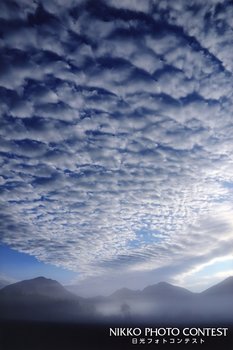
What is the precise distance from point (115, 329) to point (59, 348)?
1.17 m

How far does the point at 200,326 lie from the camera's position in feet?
13.1

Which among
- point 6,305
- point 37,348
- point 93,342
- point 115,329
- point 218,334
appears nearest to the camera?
point 218,334

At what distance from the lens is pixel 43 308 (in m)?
136

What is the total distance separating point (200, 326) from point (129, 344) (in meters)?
0.97

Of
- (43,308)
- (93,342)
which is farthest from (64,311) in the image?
(93,342)

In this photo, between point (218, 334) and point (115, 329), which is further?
point (115, 329)

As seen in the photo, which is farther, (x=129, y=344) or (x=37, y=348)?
(x=37, y=348)

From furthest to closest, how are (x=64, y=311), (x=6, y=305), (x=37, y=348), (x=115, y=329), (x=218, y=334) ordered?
(x=64, y=311), (x=6, y=305), (x=37, y=348), (x=115, y=329), (x=218, y=334)

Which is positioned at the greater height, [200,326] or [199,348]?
[200,326]

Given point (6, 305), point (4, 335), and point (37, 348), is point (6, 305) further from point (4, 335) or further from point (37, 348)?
point (37, 348)

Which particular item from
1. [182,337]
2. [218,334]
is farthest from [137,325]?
[218,334]

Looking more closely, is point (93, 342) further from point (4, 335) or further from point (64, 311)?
point (64, 311)

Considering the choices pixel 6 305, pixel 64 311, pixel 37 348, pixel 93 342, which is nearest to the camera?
pixel 37 348

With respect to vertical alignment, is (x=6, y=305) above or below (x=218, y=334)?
above
